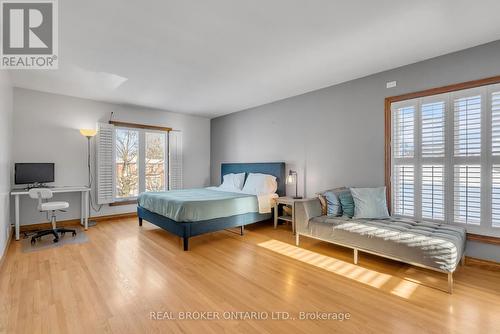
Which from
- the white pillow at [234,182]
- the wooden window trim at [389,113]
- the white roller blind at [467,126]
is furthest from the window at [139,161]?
the white roller blind at [467,126]

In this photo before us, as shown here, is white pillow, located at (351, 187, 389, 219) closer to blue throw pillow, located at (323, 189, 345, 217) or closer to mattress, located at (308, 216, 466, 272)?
mattress, located at (308, 216, 466, 272)

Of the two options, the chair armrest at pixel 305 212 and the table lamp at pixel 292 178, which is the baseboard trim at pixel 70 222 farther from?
the chair armrest at pixel 305 212

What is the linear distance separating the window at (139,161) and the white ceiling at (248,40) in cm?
153

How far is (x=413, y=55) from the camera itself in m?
3.06

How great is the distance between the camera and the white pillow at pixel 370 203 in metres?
3.24

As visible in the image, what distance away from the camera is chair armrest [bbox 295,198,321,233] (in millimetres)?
3459

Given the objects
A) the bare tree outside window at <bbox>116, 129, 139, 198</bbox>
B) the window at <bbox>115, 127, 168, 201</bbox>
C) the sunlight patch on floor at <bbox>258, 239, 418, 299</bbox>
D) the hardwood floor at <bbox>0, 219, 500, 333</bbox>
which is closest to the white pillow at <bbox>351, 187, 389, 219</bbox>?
the hardwood floor at <bbox>0, 219, 500, 333</bbox>

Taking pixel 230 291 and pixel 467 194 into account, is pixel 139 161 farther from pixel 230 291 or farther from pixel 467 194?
pixel 467 194

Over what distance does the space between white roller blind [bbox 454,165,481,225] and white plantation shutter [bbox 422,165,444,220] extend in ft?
0.48

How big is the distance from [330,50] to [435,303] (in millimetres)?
2849

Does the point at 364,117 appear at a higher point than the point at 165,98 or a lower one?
lower

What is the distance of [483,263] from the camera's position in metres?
2.79

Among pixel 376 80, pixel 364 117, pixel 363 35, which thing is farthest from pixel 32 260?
pixel 376 80

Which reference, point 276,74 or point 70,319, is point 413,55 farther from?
point 70,319
